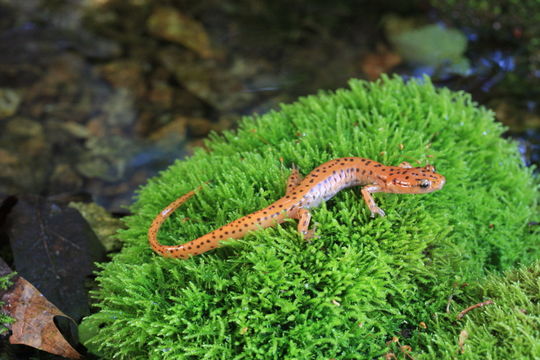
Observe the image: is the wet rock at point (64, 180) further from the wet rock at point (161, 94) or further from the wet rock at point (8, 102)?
Result: the wet rock at point (161, 94)

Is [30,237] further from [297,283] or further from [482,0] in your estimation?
[482,0]

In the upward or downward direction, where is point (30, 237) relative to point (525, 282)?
upward

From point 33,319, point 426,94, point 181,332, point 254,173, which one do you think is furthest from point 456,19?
point 33,319

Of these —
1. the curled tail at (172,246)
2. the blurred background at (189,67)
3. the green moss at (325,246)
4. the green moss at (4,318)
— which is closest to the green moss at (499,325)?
the green moss at (325,246)

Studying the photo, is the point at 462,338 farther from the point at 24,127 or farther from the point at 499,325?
the point at 24,127

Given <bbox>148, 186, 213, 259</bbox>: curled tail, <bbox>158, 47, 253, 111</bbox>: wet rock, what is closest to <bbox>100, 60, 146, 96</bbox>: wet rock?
<bbox>158, 47, 253, 111</bbox>: wet rock
